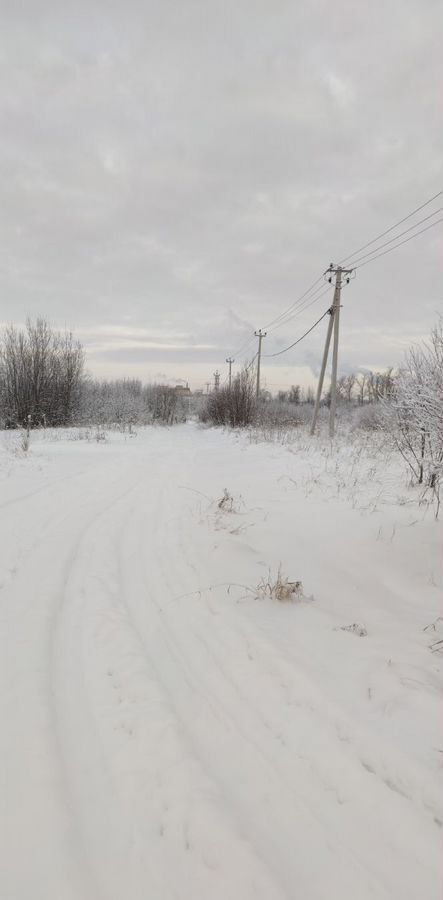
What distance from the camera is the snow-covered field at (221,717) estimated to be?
135 centimetres

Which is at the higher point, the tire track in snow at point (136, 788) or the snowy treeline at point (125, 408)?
the snowy treeline at point (125, 408)

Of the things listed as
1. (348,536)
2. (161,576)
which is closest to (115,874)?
(161,576)

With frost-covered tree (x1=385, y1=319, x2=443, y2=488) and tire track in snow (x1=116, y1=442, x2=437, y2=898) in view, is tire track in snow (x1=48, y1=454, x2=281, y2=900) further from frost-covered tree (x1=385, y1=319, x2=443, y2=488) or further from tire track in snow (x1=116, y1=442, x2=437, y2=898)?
frost-covered tree (x1=385, y1=319, x2=443, y2=488)

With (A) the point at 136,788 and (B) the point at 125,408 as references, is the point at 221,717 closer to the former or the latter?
(A) the point at 136,788

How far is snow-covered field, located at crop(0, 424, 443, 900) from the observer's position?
1354mm

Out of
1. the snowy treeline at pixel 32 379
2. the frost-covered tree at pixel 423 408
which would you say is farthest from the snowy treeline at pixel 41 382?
the frost-covered tree at pixel 423 408

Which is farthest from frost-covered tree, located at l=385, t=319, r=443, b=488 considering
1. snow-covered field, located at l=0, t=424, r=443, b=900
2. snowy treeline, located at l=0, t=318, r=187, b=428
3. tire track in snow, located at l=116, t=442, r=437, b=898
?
snowy treeline, located at l=0, t=318, r=187, b=428

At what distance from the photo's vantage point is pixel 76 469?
9.08 metres

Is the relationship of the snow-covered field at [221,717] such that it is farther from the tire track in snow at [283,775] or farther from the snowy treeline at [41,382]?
the snowy treeline at [41,382]

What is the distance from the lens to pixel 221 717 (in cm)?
199

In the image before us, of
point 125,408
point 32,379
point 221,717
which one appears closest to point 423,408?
point 221,717

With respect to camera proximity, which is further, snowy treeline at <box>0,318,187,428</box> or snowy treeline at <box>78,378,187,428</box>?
snowy treeline at <box>78,378,187,428</box>

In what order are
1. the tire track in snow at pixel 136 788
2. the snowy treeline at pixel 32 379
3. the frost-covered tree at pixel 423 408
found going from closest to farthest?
the tire track in snow at pixel 136 788 < the frost-covered tree at pixel 423 408 < the snowy treeline at pixel 32 379

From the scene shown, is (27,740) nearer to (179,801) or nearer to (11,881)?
(11,881)
